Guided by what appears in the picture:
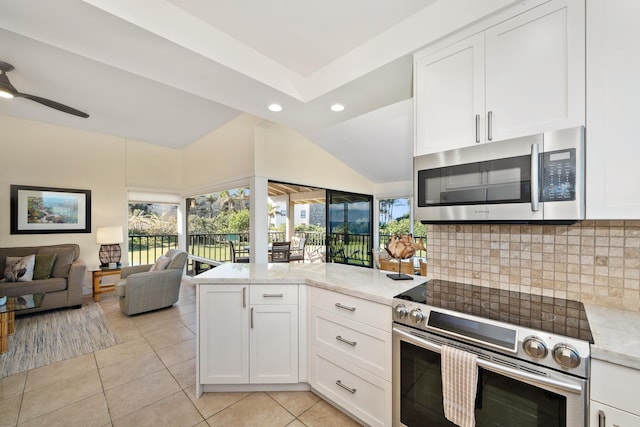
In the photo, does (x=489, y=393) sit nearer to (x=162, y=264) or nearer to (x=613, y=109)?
(x=613, y=109)

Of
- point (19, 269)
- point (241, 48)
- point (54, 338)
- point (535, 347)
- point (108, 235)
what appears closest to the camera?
point (535, 347)

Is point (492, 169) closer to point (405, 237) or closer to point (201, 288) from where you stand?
point (405, 237)

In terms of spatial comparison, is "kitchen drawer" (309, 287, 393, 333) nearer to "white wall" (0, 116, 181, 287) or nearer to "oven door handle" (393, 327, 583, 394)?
"oven door handle" (393, 327, 583, 394)

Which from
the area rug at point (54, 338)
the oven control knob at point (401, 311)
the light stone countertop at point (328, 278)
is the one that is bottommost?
the area rug at point (54, 338)

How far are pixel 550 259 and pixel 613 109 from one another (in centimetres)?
80

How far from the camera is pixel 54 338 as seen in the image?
2916 mm

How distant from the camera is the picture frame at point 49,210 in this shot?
13.5 ft

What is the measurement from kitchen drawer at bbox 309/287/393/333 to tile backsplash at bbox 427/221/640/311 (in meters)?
0.61

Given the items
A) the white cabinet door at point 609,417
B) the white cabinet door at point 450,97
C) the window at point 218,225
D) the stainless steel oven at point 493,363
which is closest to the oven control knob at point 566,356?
the stainless steel oven at point 493,363

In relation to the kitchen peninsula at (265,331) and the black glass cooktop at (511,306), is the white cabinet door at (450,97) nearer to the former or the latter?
the black glass cooktop at (511,306)

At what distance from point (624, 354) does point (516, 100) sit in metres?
1.11

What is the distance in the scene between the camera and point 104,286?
4.82m

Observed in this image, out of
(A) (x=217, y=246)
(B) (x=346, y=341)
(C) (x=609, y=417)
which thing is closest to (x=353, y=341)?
(B) (x=346, y=341)

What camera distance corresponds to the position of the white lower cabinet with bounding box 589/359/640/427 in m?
0.87
